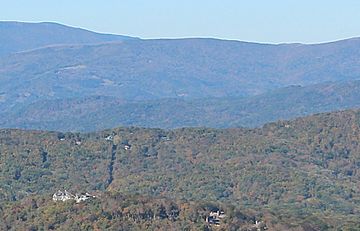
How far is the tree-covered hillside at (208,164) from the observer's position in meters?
72.2

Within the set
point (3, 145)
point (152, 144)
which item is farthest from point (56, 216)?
point (152, 144)

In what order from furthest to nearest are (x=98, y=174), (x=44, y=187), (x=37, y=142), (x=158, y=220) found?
(x=37, y=142) → (x=98, y=174) → (x=44, y=187) → (x=158, y=220)

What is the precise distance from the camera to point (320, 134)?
91500 mm

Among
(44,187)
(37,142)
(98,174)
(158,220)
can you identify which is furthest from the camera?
(37,142)

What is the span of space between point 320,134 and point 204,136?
1068 cm

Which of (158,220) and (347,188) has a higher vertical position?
(158,220)

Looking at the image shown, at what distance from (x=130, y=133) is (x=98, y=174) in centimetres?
1491

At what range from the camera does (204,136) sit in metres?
94.7

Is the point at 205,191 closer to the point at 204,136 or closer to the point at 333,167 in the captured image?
the point at 333,167

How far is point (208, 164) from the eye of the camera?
271 feet

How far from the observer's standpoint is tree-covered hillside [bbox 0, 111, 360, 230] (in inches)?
2842

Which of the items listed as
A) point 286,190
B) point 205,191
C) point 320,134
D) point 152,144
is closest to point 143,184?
point 205,191

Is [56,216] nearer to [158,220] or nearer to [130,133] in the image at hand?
[158,220]

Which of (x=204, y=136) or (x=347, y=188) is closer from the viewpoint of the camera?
(x=347, y=188)
